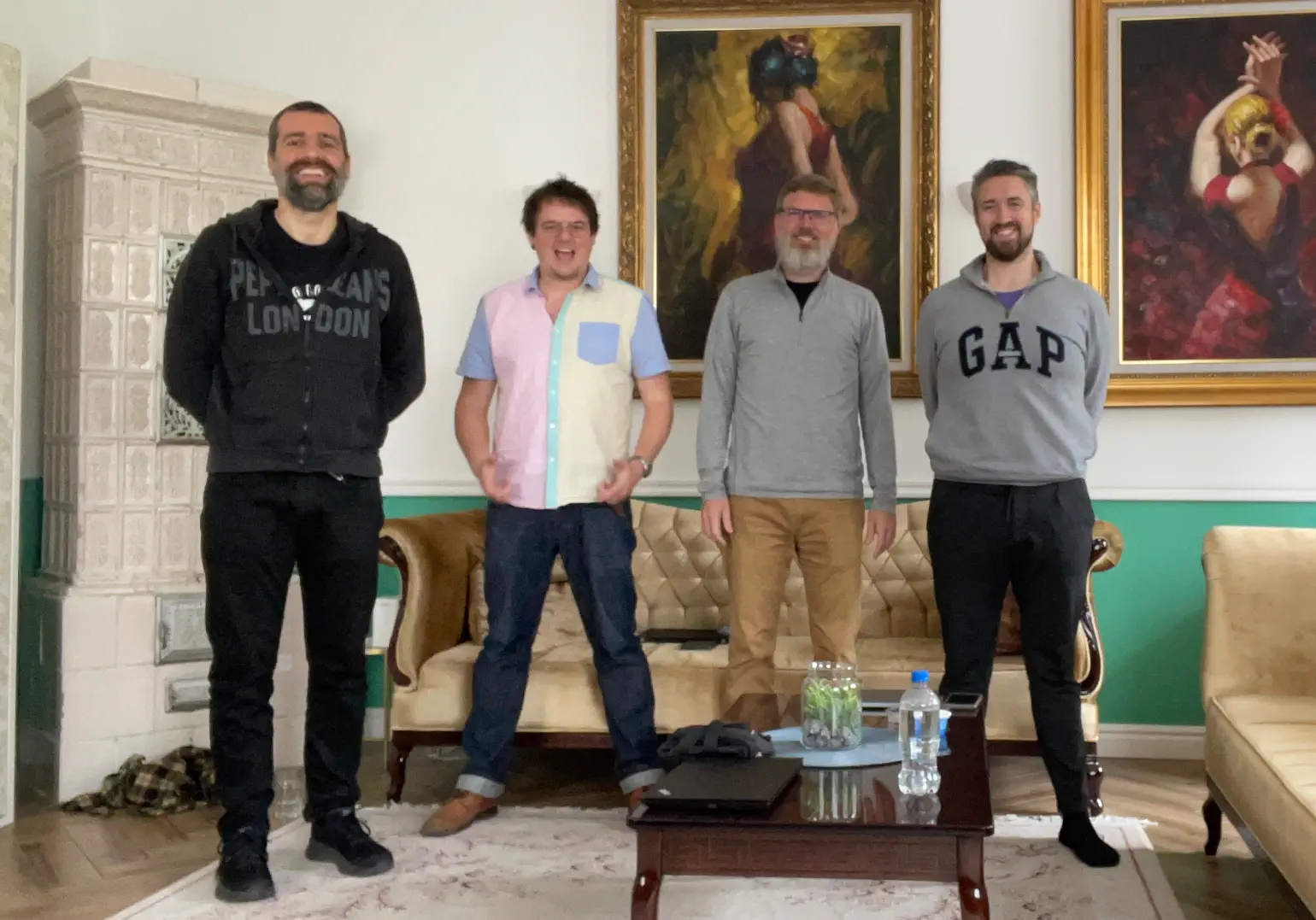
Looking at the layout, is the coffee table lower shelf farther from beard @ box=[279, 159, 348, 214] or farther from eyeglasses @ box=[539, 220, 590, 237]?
eyeglasses @ box=[539, 220, 590, 237]

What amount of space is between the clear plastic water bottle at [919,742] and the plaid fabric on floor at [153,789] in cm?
226

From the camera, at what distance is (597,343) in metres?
3.27

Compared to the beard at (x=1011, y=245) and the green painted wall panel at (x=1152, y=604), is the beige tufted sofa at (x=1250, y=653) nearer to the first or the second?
the beard at (x=1011, y=245)

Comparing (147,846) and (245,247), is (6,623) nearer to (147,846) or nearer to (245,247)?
(147,846)

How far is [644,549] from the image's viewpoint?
4203 mm

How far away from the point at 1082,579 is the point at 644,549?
62.8 inches

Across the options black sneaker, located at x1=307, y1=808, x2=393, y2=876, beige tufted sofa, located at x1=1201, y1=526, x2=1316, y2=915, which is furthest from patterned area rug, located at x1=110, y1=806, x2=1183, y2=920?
beige tufted sofa, located at x1=1201, y1=526, x2=1316, y2=915

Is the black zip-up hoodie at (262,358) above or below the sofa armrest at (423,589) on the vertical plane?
above

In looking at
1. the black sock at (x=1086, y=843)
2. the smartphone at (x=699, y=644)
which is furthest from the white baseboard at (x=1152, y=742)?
the smartphone at (x=699, y=644)

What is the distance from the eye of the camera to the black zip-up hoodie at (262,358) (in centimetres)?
273

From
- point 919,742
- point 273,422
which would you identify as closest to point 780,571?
point 919,742

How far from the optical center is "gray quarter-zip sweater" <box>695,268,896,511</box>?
10.5 ft

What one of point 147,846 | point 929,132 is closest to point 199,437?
point 147,846

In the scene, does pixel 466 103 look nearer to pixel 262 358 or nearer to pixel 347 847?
pixel 262 358
